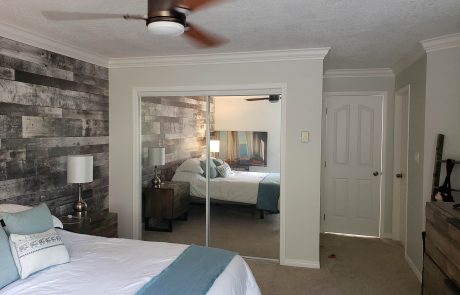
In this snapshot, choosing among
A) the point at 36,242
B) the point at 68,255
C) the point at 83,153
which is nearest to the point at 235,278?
the point at 68,255

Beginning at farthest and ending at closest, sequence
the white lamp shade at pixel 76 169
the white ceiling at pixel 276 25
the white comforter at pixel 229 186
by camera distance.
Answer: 1. the white comforter at pixel 229 186
2. the white lamp shade at pixel 76 169
3. the white ceiling at pixel 276 25

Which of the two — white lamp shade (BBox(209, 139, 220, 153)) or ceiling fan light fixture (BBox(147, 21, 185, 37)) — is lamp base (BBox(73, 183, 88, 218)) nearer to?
white lamp shade (BBox(209, 139, 220, 153))

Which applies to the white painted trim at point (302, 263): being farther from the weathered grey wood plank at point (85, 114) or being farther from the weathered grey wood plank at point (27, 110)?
the weathered grey wood plank at point (27, 110)

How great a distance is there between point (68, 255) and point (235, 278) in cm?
114

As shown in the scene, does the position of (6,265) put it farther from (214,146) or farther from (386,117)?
(386,117)

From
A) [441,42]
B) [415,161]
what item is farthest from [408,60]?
[415,161]

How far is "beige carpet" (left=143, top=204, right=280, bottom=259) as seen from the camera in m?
3.89

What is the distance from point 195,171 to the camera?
13.3 ft

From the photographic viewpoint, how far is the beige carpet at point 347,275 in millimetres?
3174

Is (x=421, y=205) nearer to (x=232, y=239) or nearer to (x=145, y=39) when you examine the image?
(x=232, y=239)

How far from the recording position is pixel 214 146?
4000 mm

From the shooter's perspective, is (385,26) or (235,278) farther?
(385,26)

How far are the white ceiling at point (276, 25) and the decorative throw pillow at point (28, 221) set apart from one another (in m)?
1.47

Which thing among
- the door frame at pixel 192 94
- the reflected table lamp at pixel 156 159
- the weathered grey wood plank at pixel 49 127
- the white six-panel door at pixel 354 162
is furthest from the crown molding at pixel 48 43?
the white six-panel door at pixel 354 162
